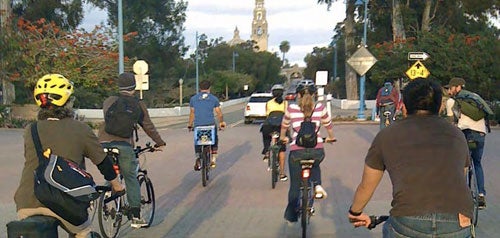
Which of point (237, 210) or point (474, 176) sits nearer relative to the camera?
point (474, 176)

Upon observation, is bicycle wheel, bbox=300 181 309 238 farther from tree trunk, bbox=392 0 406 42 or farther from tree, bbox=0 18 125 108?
tree trunk, bbox=392 0 406 42

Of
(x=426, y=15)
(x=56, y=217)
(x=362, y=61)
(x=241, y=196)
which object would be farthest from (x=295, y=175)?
(x=426, y=15)

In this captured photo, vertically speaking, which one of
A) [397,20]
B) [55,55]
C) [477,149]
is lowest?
[477,149]

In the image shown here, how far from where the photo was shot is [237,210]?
825cm

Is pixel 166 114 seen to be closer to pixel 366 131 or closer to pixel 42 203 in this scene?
pixel 366 131

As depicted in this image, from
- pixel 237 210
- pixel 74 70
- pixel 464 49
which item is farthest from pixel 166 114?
pixel 237 210

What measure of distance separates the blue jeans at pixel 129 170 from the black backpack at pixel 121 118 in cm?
13

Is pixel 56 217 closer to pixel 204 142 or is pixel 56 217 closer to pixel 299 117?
pixel 299 117

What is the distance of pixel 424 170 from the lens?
343cm

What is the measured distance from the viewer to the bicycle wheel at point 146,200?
23.1 ft

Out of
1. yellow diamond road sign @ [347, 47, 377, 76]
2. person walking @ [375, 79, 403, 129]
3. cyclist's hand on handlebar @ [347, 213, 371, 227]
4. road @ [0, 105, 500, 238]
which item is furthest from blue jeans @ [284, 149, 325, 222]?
yellow diamond road sign @ [347, 47, 377, 76]

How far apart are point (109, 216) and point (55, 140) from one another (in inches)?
101

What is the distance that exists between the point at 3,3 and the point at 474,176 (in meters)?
28.2

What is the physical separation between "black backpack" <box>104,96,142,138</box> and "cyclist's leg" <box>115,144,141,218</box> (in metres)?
0.17
